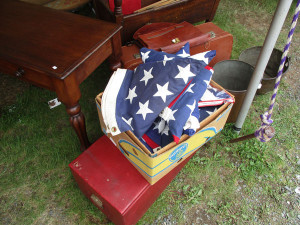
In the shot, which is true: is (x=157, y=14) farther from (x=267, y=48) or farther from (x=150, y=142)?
(x=150, y=142)

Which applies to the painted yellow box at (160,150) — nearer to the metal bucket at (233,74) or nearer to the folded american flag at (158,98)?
the folded american flag at (158,98)

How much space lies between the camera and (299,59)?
2898mm

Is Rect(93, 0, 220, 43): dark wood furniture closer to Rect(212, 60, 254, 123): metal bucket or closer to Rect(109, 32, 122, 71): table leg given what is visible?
Rect(109, 32, 122, 71): table leg

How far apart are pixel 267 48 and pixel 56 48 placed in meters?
1.33

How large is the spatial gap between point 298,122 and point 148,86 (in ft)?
5.18

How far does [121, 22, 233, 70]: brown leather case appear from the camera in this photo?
2.04 m

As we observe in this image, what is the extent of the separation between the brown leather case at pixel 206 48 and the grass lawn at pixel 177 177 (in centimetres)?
56

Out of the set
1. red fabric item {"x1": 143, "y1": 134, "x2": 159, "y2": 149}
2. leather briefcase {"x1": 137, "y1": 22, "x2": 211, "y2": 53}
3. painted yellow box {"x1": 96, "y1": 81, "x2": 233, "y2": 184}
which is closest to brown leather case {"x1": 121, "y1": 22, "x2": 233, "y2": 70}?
leather briefcase {"x1": 137, "y1": 22, "x2": 211, "y2": 53}

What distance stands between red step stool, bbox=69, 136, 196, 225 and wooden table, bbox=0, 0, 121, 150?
0.23m

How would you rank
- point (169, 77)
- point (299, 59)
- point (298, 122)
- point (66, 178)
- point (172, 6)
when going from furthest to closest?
point (299, 59) < point (172, 6) < point (298, 122) < point (66, 178) < point (169, 77)

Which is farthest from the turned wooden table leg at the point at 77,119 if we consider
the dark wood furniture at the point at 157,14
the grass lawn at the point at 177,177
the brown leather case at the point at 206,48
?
the dark wood furniture at the point at 157,14

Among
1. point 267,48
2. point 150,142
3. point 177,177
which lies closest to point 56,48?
point 150,142

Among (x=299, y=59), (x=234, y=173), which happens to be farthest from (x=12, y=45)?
(x=299, y=59)

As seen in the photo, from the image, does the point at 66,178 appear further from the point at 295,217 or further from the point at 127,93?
the point at 295,217
